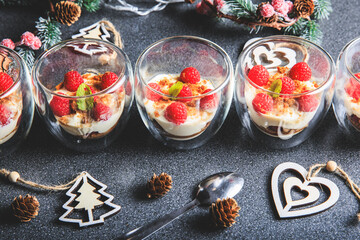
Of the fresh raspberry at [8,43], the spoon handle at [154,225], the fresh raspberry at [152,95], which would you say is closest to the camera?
the spoon handle at [154,225]

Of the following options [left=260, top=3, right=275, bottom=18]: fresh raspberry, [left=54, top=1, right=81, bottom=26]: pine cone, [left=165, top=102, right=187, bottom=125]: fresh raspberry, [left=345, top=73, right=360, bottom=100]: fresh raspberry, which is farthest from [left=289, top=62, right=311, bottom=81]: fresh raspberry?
[left=54, top=1, right=81, bottom=26]: pine cone

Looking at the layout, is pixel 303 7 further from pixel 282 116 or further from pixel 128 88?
pixel 128 88

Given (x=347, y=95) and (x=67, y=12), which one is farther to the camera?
(x=67, y=12)

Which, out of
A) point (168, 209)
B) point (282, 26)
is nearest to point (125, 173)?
point (168, 209)

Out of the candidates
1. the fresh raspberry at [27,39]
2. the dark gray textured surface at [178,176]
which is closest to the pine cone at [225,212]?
the dark gray textured surface at [178,176]

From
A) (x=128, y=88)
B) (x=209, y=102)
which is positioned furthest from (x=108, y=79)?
(x=209, y=102)

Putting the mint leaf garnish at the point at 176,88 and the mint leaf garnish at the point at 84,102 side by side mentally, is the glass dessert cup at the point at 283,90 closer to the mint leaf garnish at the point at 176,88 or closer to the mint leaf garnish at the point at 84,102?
the mint leaf garnish at the point at 176,88

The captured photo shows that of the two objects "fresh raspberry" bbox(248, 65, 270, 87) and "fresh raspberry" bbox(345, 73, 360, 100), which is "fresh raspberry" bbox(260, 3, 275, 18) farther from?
"fresh raspberry" bbox(345, 73, 360, 100)
